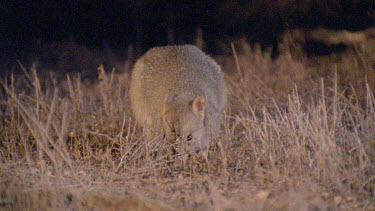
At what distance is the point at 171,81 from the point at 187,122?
3.46 ft

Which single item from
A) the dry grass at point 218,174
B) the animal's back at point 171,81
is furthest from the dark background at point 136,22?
the dry grass at point 218,174

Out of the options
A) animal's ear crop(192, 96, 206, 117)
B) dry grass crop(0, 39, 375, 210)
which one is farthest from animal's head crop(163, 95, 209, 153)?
dry grass crop(0, 39, 375, 210)

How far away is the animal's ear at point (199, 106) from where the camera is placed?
570 centimetres

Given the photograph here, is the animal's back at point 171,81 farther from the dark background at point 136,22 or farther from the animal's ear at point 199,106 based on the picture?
the dark background at point 136,22

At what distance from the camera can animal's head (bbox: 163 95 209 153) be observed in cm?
557

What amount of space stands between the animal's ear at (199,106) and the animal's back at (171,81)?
23 centimetres

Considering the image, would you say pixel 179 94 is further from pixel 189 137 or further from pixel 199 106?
pixel 189 137

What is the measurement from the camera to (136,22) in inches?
495

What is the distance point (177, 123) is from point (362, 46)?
3.98 meters

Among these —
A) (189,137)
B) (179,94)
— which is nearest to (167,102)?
(179,94)

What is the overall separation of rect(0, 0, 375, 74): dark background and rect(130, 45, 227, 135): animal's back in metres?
3.36

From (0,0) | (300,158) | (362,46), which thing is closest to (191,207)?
(300,158)

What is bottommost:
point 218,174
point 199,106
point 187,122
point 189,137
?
point 218,174

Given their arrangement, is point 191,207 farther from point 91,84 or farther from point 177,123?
point 91,84
